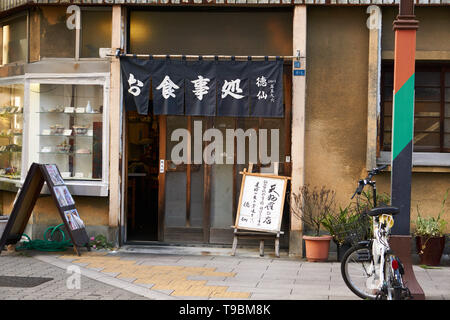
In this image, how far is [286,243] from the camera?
12008 mm

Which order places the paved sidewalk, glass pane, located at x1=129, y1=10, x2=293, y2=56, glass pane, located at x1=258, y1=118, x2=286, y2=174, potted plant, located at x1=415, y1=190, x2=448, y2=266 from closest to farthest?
the paved sidewalk < potted plant, located at x1=415, y1=190, x2=448, y2=266 < glass pane, located at x1=129, y1=10, x2=293, y2=56 < glass pane, located at x1=258, y1=118, x2=286, y2=174

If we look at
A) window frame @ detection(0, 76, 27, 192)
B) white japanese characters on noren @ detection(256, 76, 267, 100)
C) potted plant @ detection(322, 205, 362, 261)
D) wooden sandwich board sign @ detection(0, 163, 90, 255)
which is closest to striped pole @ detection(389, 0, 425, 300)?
potted plant @ detection(322, 205, 362, 261)

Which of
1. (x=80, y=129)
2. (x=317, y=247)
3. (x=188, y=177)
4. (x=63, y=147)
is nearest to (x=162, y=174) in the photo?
(x=188, y=177)

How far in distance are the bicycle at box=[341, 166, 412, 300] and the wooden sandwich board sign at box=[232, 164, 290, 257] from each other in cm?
326

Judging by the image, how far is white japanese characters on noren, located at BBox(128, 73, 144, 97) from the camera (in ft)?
38.1

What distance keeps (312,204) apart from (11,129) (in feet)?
20.6

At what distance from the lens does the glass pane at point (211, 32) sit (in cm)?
1188

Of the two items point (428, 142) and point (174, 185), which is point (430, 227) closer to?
point (428, 142)

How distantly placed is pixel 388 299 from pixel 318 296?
1.15m

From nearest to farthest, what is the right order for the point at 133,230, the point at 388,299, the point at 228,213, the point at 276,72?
the point at 388,299
the point at 276,72
the point at 228,213
the point at 133,230

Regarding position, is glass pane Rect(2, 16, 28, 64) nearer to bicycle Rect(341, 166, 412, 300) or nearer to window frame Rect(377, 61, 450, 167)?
window frame Rect(377, 61, 450, 167)

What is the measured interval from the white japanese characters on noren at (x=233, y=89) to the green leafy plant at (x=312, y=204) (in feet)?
6.71
